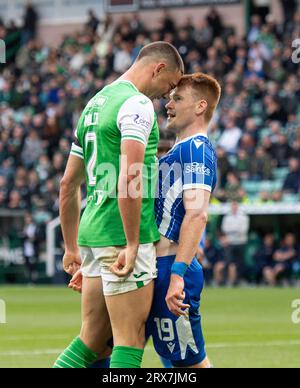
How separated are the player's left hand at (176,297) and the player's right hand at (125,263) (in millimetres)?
248

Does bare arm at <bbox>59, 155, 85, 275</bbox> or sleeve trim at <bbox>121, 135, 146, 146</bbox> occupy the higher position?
sleeve trim at <bbox>121, 135, 146, 146</bbox>

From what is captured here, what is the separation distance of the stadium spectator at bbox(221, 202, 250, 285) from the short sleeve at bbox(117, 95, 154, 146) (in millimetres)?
17687

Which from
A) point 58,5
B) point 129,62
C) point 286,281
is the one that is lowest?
point 286,281

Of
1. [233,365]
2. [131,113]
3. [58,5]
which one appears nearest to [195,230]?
[131,113]

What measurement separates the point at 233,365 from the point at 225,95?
17390mm

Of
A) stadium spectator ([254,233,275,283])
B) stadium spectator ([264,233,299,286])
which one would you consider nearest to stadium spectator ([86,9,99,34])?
stadium spectator ([254,233,275,283])

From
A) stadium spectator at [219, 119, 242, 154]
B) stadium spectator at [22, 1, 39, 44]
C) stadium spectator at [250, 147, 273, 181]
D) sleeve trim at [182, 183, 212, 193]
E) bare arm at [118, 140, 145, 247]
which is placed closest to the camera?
bare arm at [118, 140, 145, 247]

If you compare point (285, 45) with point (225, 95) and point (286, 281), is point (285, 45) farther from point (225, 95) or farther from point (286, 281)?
point (286, 281)

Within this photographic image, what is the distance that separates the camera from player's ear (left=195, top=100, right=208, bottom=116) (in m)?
6.91

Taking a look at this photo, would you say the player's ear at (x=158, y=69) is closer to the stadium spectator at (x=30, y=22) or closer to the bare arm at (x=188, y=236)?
the bare arm at (x=188, y=236)

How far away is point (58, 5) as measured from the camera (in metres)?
36.4

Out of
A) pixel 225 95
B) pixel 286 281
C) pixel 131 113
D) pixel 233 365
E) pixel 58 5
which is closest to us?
pixel 131 113

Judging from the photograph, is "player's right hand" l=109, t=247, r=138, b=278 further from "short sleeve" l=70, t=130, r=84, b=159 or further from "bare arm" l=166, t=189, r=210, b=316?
"short sleeve" l=70, t=130, r=84, b=159

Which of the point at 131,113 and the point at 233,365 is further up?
the point at 131,113
